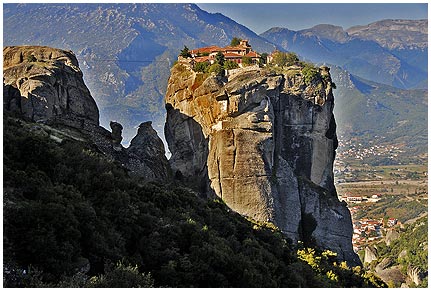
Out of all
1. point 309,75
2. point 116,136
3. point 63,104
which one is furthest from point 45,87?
point 309,75

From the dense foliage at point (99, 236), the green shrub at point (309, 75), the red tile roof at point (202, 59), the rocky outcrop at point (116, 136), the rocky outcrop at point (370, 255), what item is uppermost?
the red tile roof at point (202, 59)

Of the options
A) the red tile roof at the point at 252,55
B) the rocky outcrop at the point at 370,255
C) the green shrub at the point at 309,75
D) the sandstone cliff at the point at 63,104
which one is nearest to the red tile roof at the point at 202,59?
the red tile roof at the point at 252,55

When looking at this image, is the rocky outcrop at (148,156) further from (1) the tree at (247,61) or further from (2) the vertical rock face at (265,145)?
(1) the tree at (247,61)

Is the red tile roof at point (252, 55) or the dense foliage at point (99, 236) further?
the red tile roof at point (252, 55)

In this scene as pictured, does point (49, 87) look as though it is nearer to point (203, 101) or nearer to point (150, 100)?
point (203, 101)

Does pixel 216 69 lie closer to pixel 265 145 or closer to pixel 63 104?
pixel 265 145

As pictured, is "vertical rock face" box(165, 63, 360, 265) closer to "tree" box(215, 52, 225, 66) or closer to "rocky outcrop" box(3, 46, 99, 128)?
"tree" box(215, 52, 225, 66)

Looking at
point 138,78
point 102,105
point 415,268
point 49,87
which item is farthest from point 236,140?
point 138,78
